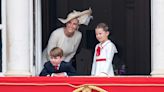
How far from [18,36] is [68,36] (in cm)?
67

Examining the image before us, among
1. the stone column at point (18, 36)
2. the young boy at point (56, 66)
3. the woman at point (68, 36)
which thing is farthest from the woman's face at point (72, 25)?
the stone column at point (18, 36)

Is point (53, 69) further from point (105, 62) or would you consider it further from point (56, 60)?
point (105, 62)

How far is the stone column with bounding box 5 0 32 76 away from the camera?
5793 mm

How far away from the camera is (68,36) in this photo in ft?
20.5

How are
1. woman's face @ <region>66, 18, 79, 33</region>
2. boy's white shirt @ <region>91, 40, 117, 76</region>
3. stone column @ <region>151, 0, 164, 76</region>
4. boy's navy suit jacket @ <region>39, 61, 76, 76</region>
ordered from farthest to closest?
woman's face @ <region>66, 18, 79, 33</region>
boy's navy suit jacket @ <region>39, 61, 76, 76</region>
boy's white shirt @ <region>91, 40, 117, 76</region>
stone column @ <region>151, 0, 164, 76</region>

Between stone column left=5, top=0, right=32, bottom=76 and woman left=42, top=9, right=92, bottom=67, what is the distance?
0.45 m

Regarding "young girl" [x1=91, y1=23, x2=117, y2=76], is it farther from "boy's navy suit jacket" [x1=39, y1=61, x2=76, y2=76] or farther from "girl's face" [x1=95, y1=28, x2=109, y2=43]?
"boy's navy suit jacket" [x1=39, y1=61, x2=76, y2=76]

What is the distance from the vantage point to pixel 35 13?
19.8ft

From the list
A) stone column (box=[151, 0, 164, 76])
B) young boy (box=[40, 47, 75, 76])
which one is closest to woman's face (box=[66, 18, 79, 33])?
young boy (box=[40, 47, 75, 76])

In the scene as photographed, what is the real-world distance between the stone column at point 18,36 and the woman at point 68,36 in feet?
1.46

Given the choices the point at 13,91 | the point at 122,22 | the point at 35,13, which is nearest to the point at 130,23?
the point at 122,22

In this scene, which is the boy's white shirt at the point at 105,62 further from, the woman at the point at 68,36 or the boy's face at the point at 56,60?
the woman at the point at 68,36

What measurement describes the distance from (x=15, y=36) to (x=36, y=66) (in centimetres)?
43

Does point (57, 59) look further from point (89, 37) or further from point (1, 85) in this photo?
point (89, 37)
